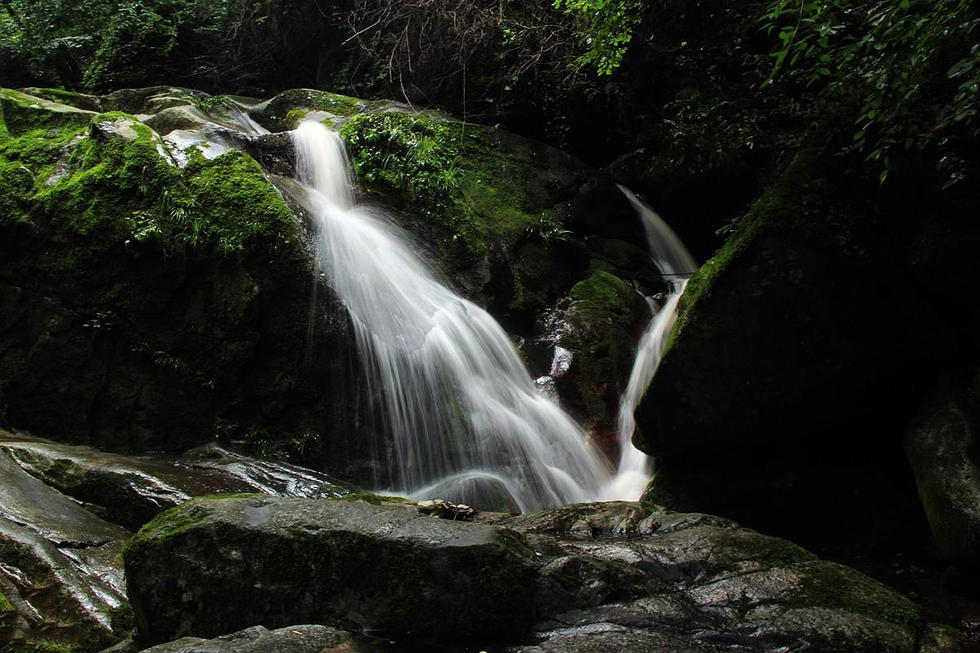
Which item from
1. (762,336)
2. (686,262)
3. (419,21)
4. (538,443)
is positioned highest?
(419,21)

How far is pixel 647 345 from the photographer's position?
8.34 metres

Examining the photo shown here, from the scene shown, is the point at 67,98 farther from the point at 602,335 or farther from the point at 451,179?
the point at 602,335

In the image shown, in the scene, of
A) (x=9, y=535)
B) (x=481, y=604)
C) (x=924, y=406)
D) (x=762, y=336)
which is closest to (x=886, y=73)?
(x=762, y=336)

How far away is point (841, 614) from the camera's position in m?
3.05

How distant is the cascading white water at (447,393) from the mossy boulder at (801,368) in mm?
1267

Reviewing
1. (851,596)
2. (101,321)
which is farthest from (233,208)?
(851,596)

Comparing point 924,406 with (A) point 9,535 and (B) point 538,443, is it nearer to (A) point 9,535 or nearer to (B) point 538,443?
(B) point 538,443

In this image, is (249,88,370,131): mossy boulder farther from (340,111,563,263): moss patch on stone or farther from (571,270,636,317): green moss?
(571,270,636,317): green moss

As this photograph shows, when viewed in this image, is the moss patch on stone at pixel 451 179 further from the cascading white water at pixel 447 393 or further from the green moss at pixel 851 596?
the green moss at pixel 851 596

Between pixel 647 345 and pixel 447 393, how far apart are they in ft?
8.84

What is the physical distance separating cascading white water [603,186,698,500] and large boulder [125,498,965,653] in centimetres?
291

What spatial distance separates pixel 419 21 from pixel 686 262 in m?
5.89

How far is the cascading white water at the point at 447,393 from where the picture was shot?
6504 mm

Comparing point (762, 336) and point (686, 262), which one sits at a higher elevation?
point (686, 262)
